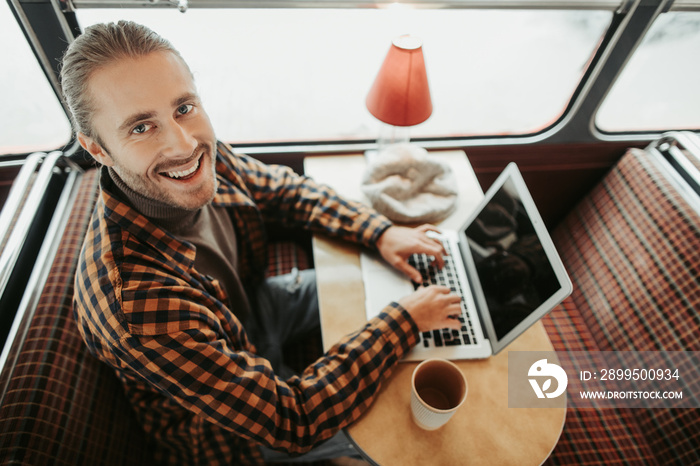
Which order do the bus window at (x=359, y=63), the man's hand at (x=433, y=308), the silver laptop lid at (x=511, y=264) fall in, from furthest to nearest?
1. the bus window at (x=359, y=63)
2. the man's hand at (x=433, y=308)
3. the silver laptop lid at (x=511, y=264)

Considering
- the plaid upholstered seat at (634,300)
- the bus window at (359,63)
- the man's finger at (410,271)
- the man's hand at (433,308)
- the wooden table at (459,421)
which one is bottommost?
the plaid upholstered seat at (634,300)

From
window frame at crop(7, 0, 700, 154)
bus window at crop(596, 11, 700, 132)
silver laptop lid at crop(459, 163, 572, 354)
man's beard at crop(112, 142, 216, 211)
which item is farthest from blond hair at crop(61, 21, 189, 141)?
bus window at crop(596, 11, 700, 132)

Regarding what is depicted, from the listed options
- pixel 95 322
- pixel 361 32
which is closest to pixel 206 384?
pixel 95 322

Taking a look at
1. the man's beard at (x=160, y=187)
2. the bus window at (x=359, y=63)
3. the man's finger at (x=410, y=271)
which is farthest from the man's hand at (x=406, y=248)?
the bus window at (x=359, y=63)

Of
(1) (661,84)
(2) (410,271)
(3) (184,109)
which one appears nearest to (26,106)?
(3) (184,109)

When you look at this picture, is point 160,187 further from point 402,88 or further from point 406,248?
point 402,88

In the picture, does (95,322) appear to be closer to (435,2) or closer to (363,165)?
(363,165)

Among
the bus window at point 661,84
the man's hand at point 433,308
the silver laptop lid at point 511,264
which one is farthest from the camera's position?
the bus window at point 661,84

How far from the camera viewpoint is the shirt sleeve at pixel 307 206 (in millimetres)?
1410

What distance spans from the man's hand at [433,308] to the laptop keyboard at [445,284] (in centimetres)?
4

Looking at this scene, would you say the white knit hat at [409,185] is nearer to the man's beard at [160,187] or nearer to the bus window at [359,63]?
the bus window at [359,63]

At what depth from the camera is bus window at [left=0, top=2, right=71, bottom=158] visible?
145 centimetres

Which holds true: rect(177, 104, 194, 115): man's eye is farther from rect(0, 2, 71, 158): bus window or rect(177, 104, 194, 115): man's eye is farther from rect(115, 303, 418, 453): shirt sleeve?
rect(0, 2, 71, 158): bus window

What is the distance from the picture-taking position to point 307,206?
1.51 metres
